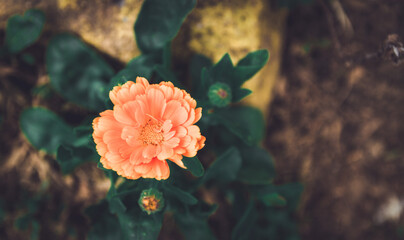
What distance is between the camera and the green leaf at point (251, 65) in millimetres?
1321

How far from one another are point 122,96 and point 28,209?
4.15ft

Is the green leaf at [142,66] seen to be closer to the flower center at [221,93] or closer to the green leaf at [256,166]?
the flower center at [221,93]

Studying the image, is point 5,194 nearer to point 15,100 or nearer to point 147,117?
point 15,100

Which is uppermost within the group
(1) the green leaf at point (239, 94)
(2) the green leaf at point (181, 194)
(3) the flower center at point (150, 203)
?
(1) the green leaf at point (239, 94)

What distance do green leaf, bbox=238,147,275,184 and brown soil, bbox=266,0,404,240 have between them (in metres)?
0.33

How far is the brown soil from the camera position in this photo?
1872mm

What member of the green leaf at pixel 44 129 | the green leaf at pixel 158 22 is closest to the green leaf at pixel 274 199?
the green leaf at pixel 158 22

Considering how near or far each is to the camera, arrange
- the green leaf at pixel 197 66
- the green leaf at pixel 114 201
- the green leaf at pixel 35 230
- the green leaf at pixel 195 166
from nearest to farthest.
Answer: the green leaf at pixel 195 166
the green leaf at pixel 114 201
the green leaf at pixel 197 66
the green leaf at pixel 35 230

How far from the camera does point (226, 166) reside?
1453 mm

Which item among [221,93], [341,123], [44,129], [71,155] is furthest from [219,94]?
[341,123]

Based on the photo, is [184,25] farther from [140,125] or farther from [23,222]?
[23,222]

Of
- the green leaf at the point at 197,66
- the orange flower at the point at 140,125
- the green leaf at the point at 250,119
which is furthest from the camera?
the green leaf at the point at 250,119

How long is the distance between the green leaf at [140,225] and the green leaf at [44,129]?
63 cm

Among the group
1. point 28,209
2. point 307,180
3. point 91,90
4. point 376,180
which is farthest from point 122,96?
point 376,180
